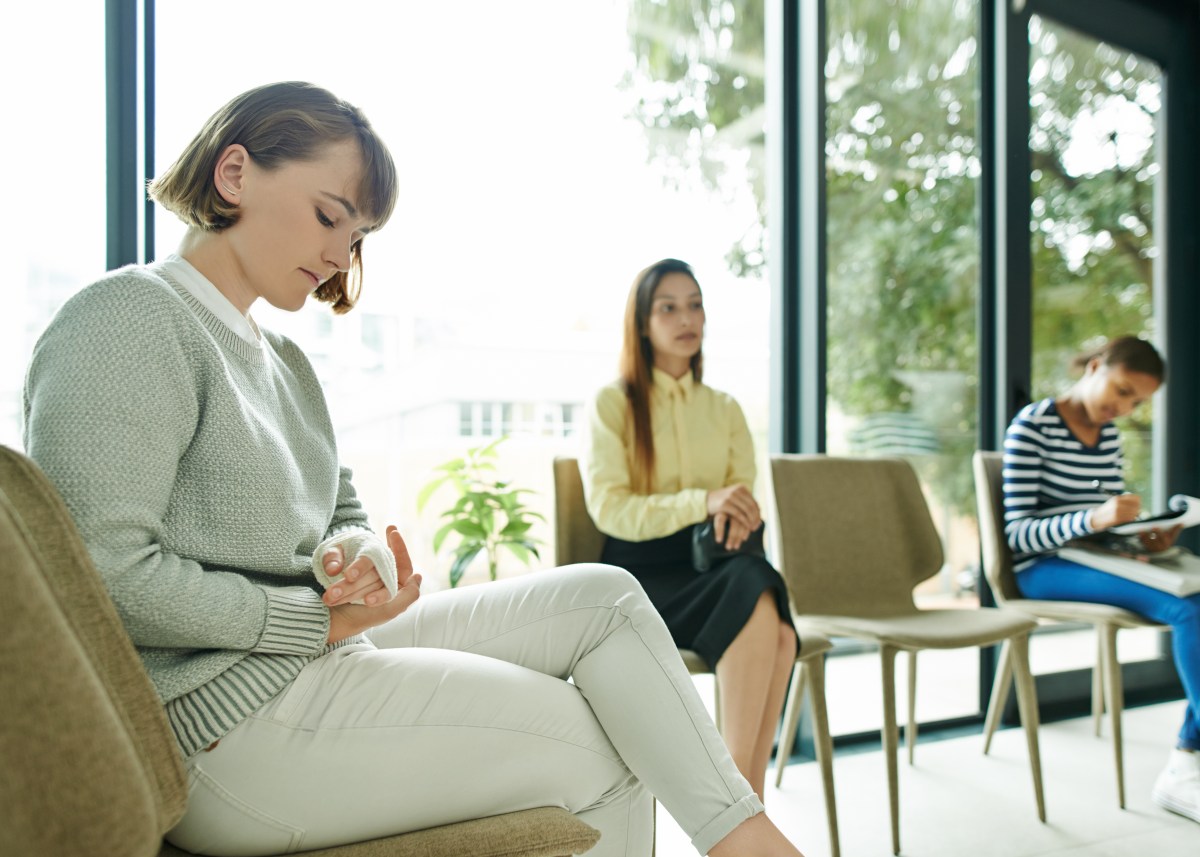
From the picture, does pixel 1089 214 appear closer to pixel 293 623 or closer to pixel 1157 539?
pixel 1157 539

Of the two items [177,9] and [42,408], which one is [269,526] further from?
[177,9]

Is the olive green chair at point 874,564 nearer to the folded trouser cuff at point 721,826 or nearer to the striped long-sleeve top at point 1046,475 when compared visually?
the striped long-sleeve top at point 1046,475

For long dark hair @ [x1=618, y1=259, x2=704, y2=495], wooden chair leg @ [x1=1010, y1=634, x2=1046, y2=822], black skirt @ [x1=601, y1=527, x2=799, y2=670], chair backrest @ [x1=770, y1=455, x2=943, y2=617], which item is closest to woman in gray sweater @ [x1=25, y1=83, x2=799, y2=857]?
black skirt @ [x1=601, y1=527, x2=799, y2=670]

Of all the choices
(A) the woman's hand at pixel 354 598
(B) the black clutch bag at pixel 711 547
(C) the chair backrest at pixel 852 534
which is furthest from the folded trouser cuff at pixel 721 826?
(C) the chair backrest at pixel 852 534

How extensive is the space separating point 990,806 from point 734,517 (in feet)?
3.58

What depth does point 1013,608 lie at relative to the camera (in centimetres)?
241

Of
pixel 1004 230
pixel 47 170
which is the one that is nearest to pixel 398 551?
pixel 47 170

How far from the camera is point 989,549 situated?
2.48 metres

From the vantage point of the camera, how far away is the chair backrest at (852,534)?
7.13 ft

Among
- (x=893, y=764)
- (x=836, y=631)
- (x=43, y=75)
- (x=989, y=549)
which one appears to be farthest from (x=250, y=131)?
(x=989, y=549)

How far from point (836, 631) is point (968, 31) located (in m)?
2.18

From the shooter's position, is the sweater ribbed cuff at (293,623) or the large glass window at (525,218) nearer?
the sweater ribbed cuff at (293,623)

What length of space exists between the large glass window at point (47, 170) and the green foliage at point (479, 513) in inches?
38.1

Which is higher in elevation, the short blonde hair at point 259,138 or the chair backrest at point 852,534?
the short blonde hair at point 259,138
